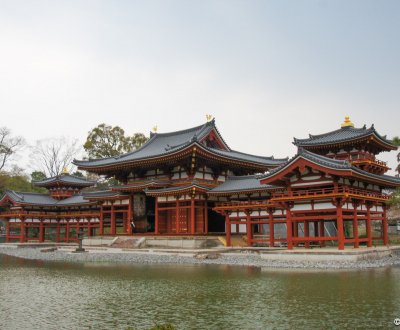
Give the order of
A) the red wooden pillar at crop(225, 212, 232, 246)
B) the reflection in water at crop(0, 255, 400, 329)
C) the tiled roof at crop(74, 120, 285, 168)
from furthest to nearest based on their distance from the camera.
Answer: the tiled roof at crop(74, 120, 285, 168) < the red wooden pillar at crop(225, 212, 232, 246) < the reflection in water at crop(0, 255, 400, 329)

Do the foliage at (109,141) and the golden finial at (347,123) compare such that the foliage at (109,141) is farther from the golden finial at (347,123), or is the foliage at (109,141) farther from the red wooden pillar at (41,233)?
the golden finial at (347,123)

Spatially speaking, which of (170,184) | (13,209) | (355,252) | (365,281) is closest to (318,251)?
(355,252)

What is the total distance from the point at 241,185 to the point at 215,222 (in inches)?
231

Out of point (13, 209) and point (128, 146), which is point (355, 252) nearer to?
point (13, 209)

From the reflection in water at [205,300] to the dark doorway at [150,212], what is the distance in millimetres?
21962

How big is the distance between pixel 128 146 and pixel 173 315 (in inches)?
2439

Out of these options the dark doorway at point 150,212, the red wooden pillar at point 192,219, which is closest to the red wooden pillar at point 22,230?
the dark doorway at point 150,212

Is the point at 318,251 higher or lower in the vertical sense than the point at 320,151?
lower

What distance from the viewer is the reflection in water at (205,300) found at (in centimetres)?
1082

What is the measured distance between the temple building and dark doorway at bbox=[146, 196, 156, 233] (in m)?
0.10

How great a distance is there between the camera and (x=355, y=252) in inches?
981

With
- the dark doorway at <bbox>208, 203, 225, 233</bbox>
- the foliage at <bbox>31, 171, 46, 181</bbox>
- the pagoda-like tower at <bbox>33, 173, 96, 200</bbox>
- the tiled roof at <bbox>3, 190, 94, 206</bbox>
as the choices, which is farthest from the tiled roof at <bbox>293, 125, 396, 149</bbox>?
the foliage at <bbox>31, 171, 46, 181</bbox>

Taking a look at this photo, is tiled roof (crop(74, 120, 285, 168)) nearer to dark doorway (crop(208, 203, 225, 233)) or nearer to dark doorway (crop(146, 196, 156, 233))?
dark doorway (crop(146, 196, 156, 233))

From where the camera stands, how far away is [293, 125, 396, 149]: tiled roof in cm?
3259
